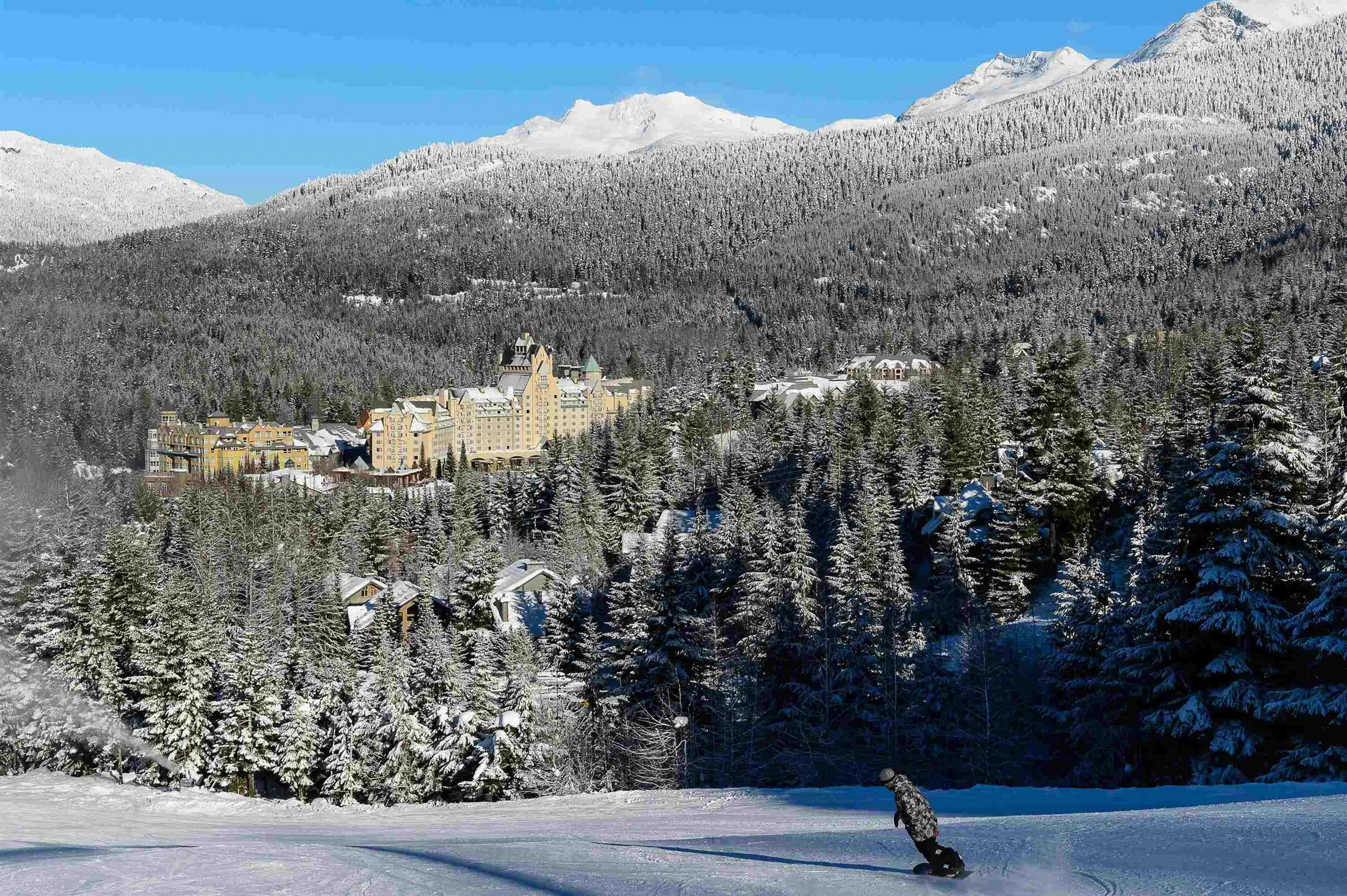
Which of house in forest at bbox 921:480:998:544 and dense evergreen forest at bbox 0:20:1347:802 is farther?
house in forest at bbox 921:480:998:544

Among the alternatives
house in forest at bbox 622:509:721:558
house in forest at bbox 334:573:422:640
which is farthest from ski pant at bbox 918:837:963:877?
house in forest at bbox 622:509:721:558

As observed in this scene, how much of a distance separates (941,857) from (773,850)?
114 inches

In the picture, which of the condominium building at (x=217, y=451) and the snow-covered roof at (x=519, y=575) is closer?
the snow-covered roof at (x=519, y=575)

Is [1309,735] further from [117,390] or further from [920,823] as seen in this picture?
[117,390]

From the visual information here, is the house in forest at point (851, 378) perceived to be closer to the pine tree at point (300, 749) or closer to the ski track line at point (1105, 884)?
the pine tree at point (300, 749)

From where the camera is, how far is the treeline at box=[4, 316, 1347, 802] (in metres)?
18.7

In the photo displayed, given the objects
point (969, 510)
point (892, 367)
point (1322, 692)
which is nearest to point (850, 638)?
point (1322, 692)

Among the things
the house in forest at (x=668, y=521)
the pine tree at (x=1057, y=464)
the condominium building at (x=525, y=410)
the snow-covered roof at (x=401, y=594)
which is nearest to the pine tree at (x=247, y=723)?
the snow-covered roof at (x=401, y=594)

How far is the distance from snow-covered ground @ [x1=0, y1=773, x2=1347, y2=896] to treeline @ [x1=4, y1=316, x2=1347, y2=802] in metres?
5.17

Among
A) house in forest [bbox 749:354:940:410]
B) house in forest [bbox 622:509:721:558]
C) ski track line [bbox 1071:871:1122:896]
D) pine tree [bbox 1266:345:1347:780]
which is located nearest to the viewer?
ski track line [bbox 1071:871:1122:896]

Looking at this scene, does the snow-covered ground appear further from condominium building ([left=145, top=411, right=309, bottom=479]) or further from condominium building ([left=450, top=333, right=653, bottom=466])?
condominium building ([left=450, top=333, right=653, bottom=466])

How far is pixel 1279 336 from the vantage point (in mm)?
75938

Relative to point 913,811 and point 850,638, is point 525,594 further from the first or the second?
point 913,811

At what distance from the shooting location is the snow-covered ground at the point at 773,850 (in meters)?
9.98
